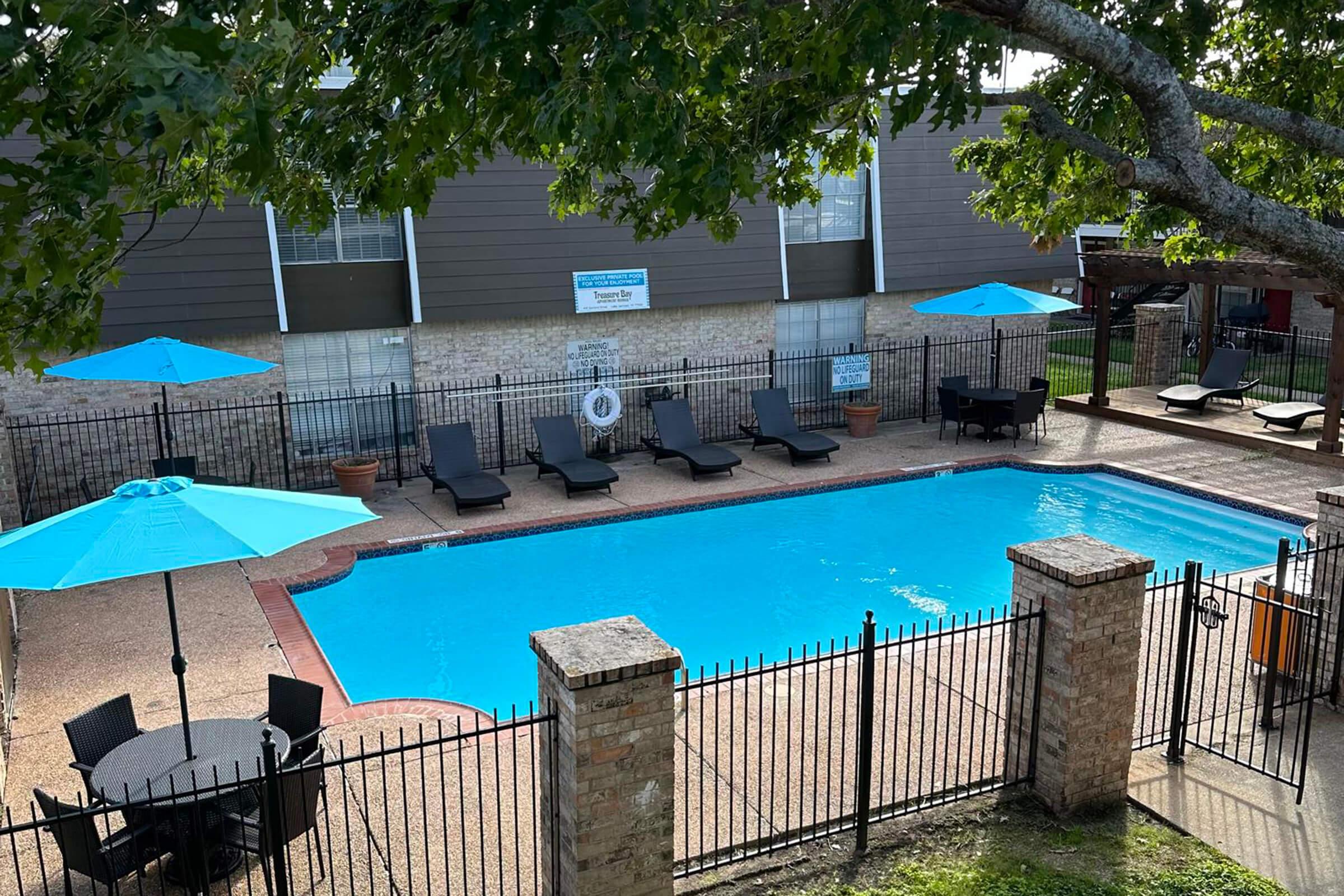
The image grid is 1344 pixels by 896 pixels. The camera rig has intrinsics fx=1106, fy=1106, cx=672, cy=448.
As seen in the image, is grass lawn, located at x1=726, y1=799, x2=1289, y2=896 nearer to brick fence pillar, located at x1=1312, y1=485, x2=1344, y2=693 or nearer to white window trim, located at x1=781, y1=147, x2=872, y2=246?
brick fence pillar, located at x1=1312, y1=485, x2=1344, y2=693

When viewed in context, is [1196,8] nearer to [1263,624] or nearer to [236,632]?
[1263,624]

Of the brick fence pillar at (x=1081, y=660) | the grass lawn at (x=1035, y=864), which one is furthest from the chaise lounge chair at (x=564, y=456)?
the grass lawn at (x=1035, y=864)

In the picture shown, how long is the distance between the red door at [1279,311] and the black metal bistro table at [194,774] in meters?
29.4

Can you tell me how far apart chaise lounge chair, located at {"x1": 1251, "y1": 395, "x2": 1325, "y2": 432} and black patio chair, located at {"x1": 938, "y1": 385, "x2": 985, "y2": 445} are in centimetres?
444

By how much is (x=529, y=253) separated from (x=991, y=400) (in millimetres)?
8089

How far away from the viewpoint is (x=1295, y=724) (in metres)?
8.37

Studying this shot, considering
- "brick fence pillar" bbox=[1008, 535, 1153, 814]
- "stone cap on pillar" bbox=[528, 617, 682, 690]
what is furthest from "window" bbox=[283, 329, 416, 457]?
"brick fence pillar" bbox=[1008, 535, 1153, 814]

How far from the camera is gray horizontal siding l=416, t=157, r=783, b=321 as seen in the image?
55.0 feet

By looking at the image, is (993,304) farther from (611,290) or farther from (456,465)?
(456,465)

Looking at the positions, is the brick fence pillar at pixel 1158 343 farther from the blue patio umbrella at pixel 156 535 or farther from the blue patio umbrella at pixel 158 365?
the blue patio umbrella at pixel 156 535

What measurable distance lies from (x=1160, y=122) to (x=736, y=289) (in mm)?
13001

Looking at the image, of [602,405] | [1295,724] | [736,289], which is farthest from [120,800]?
[736,289]

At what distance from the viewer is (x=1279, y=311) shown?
99.5 ft

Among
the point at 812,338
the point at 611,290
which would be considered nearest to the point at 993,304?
the point at 812,338
